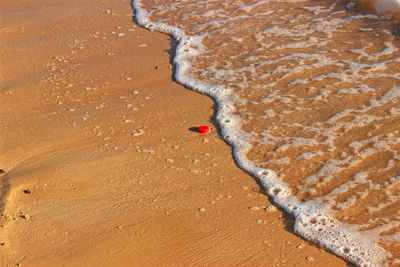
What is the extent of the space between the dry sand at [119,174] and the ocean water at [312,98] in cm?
21

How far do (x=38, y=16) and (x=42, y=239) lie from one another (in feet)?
15.2

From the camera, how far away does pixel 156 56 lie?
21.1 feet

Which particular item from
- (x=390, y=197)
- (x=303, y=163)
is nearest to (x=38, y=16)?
(x=303, y=163)

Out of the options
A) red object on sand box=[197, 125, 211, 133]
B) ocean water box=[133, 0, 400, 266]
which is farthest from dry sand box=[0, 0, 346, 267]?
ocean water box=[133, 0, 400, 266]

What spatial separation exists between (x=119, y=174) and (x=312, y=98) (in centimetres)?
191

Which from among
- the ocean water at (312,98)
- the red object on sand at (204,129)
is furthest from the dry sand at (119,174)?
the ocean water at (312,98)

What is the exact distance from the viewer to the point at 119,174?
4.33 m

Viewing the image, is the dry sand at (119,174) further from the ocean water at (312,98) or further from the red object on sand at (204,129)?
the ocean water at (312,98)

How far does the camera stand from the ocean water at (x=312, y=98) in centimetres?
389

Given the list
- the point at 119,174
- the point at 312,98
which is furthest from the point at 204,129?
the point at 312,98

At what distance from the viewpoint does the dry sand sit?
3592 millimetres

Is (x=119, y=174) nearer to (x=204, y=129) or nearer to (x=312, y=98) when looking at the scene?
(x=204, y=129)

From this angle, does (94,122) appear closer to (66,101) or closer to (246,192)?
(66,101)

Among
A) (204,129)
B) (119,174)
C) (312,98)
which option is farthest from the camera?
(312,98)
